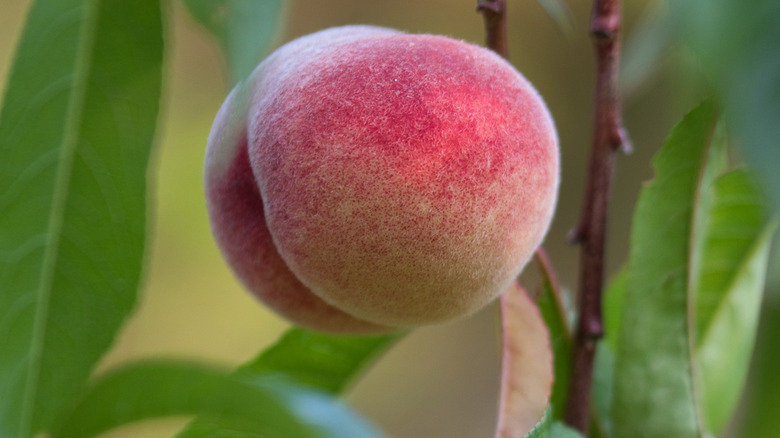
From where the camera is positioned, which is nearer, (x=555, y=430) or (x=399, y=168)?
(x=399, y=168)

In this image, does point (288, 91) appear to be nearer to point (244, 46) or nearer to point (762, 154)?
point (244, 46)

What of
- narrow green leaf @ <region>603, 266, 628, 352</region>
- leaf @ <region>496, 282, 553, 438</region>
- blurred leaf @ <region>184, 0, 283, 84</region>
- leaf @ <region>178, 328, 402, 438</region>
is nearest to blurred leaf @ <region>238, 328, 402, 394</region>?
leaf @ <region>178, 328, 402, 438</region>

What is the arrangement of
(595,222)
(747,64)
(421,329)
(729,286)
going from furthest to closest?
(421,329) < (729,286) < (595,222) < (747,64)

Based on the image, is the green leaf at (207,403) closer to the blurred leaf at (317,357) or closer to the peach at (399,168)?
the peach at (399,168)

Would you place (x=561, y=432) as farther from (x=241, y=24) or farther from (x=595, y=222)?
(x=241, y=24)

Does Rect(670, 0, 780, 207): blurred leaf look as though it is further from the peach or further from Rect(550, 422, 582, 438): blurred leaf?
Rect(550, 422, 582, 438): blurred leaf

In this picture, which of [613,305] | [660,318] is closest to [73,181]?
[660,318]

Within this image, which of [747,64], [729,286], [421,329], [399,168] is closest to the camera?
[747,64]
